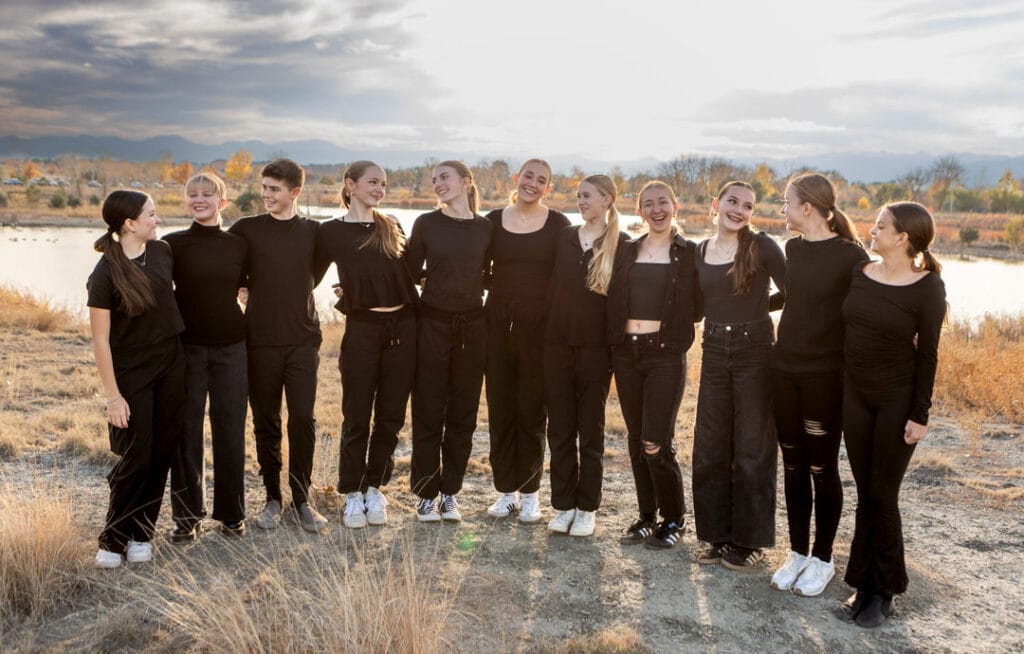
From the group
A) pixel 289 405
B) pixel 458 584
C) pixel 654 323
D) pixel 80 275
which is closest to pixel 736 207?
pixel 654 323

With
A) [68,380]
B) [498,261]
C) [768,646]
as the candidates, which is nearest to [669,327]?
[498,261]

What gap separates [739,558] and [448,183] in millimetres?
2822

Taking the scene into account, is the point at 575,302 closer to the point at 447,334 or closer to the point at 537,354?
the point at 537,354

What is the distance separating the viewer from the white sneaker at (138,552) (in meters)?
4.48

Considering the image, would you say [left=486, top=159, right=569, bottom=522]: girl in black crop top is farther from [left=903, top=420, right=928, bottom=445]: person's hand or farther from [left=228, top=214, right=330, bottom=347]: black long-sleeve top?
[left=903, top=420, right=928, bottom=445]: person's hand

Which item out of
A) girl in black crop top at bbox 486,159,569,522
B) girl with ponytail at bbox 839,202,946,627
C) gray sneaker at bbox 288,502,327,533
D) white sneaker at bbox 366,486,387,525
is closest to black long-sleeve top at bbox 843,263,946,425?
girl with ponytail at bbox 839,202,946,627

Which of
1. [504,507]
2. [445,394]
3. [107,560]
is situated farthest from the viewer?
[504,507]

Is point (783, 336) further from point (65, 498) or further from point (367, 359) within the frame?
point (65, 498)

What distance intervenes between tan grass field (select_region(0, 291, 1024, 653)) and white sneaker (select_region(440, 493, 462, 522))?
8 cm

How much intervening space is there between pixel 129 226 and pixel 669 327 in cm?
296

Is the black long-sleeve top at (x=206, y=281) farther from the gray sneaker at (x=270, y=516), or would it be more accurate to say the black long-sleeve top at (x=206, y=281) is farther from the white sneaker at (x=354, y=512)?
the white sneaker at (x=354, y=512)

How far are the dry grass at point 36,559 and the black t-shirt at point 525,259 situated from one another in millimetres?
2763

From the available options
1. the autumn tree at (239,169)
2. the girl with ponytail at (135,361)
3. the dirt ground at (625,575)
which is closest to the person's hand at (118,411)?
the girl with ponytail at (135,361)

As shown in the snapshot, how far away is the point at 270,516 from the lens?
514cm
